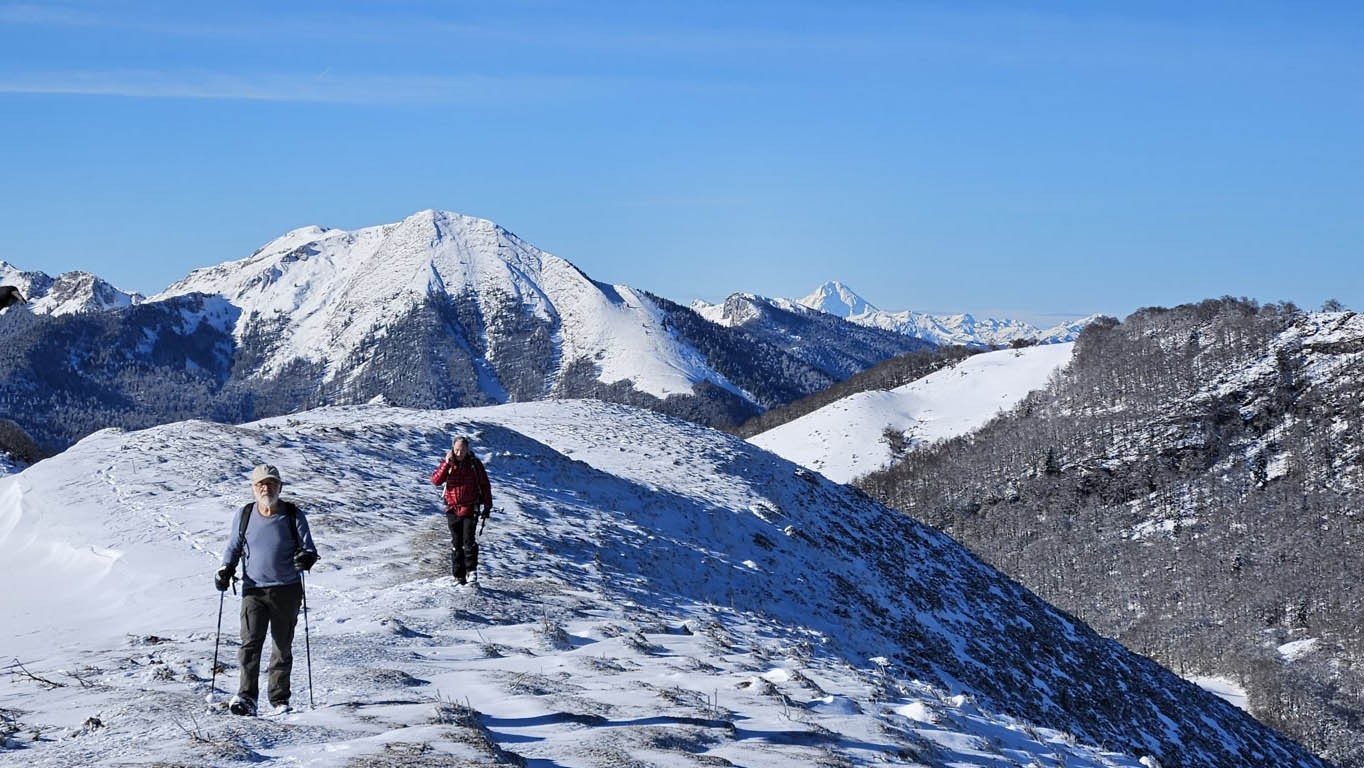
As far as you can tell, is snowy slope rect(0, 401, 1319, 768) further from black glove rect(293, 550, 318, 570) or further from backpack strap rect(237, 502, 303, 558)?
backpack strap rect(237, 502, 303, 558)

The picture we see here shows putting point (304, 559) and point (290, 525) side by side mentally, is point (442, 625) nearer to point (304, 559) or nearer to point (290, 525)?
point (290, 525)

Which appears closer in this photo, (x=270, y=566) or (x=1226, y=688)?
(x=270, y=566)

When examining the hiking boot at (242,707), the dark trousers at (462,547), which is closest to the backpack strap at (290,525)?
the hiking boot at (242,707)

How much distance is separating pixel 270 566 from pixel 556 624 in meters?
8.08

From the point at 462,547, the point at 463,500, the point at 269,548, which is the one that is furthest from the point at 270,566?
the point at 462,547

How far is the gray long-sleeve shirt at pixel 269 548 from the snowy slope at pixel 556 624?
1642 millimetres

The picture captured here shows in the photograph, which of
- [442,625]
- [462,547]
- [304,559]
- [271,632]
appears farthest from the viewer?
[462,547]

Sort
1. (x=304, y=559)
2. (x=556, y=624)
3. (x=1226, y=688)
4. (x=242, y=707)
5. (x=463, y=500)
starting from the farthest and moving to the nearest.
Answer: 1. (x=1226, y=688)
2. (x=463, y=500)
3. (x=556, y=624)
4. (x=304, y=559)
5. (x=242, y=707)

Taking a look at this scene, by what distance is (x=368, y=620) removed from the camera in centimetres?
1989

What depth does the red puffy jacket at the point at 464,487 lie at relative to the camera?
896 inches

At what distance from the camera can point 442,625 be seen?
20156 mm

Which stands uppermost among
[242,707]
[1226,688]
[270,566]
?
[270,566]

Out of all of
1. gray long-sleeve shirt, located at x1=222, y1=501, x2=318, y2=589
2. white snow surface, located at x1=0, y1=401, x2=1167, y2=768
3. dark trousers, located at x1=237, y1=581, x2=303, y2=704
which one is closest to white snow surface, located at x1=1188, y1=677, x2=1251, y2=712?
white snow surface, located at x1=0, y1=401, x2=1167, y2=768

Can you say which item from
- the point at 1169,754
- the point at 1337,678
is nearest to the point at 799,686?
the point at 1169,754
